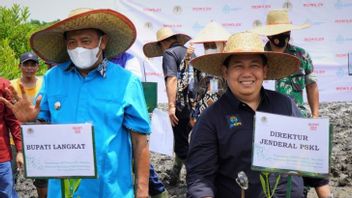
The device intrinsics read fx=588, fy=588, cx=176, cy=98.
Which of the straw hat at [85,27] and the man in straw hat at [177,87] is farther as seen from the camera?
the man in straw hat at [177,87]

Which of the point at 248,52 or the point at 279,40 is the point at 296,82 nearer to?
the point at 279,40

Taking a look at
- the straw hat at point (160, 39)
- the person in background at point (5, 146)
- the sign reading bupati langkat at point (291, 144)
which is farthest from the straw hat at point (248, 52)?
the straw hat at point (160, 39)

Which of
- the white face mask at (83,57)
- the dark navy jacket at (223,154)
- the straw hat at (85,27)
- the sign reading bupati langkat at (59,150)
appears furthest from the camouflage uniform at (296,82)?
the sign reading bupati langkat at (59,150)

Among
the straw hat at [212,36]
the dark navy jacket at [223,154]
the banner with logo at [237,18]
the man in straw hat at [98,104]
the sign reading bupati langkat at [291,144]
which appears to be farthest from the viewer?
the banner with logo at [237,18]

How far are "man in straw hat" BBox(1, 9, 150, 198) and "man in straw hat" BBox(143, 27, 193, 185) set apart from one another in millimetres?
2640

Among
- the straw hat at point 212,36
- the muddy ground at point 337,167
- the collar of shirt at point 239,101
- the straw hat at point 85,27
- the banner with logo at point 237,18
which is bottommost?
the muddy ground at point 337,167

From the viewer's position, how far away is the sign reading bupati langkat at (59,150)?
104 inches

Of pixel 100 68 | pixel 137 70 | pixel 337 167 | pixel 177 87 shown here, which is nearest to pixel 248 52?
pixel 100 68

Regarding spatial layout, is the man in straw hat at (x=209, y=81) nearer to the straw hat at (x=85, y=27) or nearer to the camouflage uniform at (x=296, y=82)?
the camouflage uniform at (x=296, y=82)

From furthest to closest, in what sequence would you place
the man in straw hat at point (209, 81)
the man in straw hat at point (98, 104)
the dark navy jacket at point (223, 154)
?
the man in straw hat at point (209, 81), the man in straw hat at point (98, 104), the dark navy jacket at point (223, 154)

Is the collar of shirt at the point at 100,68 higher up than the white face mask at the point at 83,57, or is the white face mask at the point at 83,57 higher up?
the white face mask at the point at 83,57

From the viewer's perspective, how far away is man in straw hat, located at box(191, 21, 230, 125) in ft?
16.5

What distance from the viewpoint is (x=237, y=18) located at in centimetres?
972

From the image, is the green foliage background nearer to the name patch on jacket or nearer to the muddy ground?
the muddy ground
